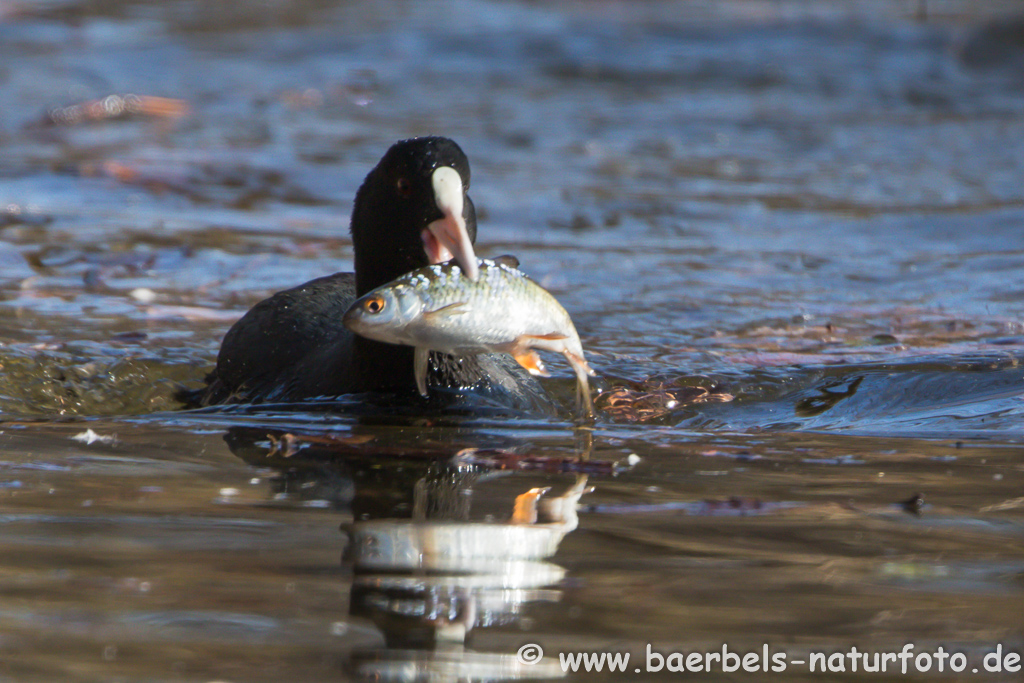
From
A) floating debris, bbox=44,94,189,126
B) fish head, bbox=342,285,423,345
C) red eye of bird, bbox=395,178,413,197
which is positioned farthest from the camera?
floating debris, bbox=44,94,189,126

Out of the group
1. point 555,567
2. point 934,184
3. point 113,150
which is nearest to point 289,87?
point 113,150

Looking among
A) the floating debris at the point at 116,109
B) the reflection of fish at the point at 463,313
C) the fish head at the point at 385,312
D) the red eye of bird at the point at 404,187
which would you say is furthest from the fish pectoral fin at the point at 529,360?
the floating debris at the point at 116,109

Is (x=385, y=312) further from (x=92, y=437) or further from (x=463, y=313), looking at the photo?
(x=92, y=437)

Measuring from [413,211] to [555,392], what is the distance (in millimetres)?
1138

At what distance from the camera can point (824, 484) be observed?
10.9ft

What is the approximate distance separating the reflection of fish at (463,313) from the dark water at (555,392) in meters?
0.31

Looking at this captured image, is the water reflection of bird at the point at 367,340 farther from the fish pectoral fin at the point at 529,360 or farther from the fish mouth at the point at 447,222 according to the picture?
the fish pectoral fin at the point at 529,360

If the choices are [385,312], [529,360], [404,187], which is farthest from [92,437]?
[529,360]

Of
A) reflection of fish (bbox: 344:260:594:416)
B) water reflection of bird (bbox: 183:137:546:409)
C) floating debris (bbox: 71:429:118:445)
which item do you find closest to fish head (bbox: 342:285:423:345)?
reflection of fish (bbox: 344:260:594:416)

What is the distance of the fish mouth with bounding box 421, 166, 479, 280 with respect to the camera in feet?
12.1

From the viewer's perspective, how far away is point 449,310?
336cm

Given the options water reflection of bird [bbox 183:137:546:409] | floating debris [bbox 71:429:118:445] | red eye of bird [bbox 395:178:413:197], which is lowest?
floating debris [bbox 71:429:118:445]

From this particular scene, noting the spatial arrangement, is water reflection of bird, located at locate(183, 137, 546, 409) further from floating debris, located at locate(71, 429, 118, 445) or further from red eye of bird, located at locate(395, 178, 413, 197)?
floating debris, located at locate(71, 429, 118, 445)

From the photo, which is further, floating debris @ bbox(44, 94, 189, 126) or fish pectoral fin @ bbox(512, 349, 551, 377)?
floating debris @ bbox(44, 94, 189, 126)
